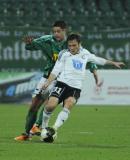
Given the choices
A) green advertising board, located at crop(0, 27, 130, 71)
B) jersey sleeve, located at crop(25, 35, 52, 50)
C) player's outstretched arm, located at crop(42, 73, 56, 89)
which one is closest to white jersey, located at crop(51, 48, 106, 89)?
player's outstretched arm, located at crop(42, 73, 56, 89)

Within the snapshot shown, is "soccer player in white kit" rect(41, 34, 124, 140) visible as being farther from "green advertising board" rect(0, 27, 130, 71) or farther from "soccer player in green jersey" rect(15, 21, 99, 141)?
"green advertising board" rect(0, 27, 130, 71)

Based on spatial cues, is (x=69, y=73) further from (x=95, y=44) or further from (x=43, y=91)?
(x=95, y=44)

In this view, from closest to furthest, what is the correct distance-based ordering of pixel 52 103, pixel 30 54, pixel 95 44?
1. pixel 52 103
2. pixel 95 44
3. pixel 30 54

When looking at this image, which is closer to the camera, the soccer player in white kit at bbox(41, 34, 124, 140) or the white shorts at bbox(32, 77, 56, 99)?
the soccer player in white kit at bbox(41, 34, 124, 140)

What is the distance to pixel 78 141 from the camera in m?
11.8

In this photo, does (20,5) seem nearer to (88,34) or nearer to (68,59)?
(88,34)

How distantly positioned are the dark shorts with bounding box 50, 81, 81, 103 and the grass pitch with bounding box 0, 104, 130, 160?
2.60 ft

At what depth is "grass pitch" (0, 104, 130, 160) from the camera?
934cm

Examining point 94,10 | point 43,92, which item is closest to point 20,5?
point 94,10

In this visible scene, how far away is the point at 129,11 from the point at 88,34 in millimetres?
7125

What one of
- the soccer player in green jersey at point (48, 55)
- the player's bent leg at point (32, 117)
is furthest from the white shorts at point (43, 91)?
the player's bent leg at point (32, 117)

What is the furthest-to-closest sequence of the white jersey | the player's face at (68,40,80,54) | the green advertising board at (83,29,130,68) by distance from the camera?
the green advertising board at (83,29,130,68)
the white jersey
the player's face at (68,40,80,54)

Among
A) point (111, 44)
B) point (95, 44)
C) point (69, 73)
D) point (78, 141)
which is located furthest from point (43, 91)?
point (111, 44)

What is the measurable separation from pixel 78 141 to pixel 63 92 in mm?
1047
